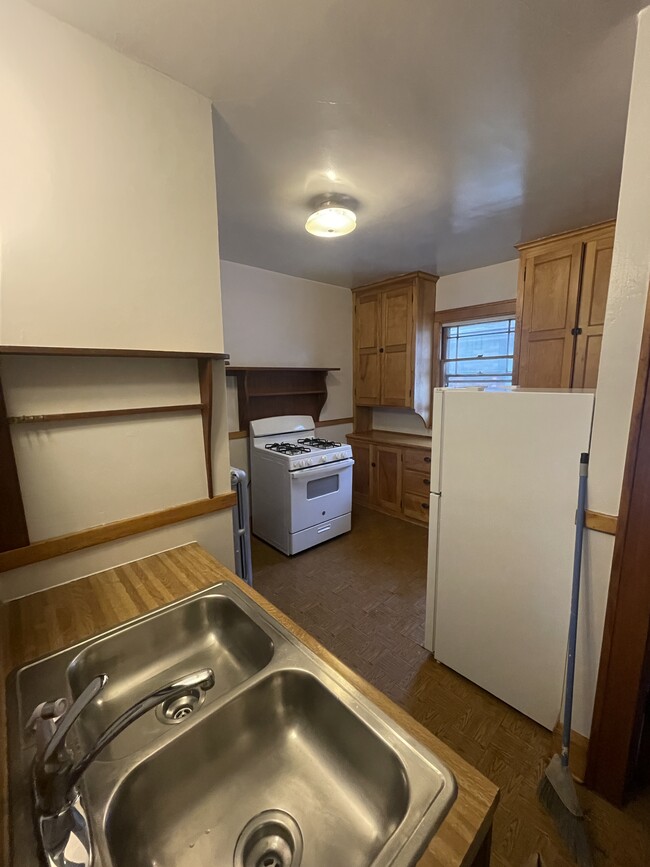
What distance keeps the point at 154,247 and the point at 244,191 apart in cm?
100

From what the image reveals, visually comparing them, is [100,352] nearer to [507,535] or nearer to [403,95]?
[403,95]

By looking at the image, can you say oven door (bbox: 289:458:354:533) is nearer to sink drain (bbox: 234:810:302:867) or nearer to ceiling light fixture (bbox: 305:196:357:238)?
ceiling light fixture (bbox: 305:196:357:238)

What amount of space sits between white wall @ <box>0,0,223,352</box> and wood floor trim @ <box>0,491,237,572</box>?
24.0 inches

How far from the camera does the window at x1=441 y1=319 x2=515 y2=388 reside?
339cm

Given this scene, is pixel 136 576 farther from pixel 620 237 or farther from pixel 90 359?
A: pixel 620 237

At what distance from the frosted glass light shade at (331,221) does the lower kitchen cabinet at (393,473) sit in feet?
6.89

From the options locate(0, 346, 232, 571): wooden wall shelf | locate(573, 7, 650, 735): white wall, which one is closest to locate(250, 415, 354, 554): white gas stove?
locate(0, 346, 232, 571): wooden wall shelf

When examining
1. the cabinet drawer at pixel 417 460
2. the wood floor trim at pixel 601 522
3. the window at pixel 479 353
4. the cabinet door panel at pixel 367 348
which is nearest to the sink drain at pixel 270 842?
the wood floor trim at pixel 601 522

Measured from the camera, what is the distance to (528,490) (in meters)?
1.46

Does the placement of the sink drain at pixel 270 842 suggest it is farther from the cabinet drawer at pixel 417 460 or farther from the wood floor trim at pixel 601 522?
the cabinet drawer at pixel 417 460

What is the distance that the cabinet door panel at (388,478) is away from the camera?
12.2ft

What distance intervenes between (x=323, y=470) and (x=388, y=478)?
1.05 m

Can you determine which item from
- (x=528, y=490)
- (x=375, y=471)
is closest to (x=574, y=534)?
(x=528, y=490)

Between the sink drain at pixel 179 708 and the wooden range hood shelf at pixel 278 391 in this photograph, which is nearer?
the sink drain at pixel 179 708
